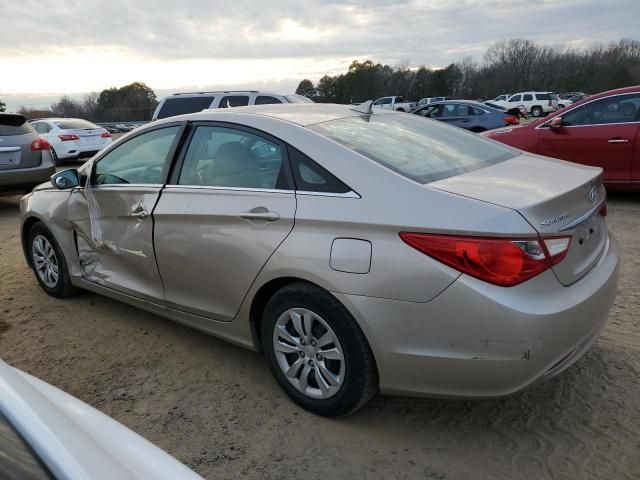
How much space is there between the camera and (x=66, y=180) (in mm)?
4105

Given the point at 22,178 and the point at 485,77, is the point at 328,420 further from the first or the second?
the point at 485,77

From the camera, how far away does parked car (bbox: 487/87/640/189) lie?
22.4 feet

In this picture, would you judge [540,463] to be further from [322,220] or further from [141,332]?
[141,332]

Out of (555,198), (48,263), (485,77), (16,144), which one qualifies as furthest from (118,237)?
(485,77)

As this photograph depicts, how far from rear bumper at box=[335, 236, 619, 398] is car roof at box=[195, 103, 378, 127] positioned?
3.78ft

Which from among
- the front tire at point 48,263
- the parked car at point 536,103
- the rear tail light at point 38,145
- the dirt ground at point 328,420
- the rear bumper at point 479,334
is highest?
the rear tail light at point 38,145

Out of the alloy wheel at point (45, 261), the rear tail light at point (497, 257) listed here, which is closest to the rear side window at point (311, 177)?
the rear tail light at point (497, 257)

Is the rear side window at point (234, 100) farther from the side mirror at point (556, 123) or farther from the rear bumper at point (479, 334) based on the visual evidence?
the rear bumper at point (479, 334)

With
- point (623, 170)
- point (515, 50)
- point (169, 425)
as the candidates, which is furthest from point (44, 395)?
point (515, 50)

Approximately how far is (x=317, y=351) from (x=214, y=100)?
9022mm

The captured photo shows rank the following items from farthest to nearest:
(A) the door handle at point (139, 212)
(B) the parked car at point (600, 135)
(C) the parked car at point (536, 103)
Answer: (C) the parked car at point (536, 103)
(B) the parked car at point (600, 135)
(A) the door handle at point (139, 212)

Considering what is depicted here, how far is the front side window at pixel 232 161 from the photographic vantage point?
2949 mm

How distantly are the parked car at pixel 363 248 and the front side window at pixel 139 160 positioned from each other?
18mm

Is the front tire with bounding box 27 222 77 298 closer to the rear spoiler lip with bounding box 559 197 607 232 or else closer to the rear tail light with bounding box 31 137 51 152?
the rear spoiler lip with bounding box 559 197 607 232
